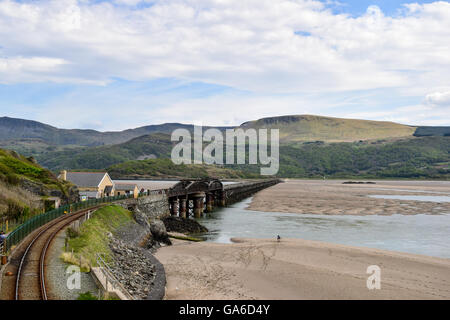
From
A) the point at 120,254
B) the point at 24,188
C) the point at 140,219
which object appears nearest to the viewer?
the point at 120,254

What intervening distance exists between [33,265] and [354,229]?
1733 inches

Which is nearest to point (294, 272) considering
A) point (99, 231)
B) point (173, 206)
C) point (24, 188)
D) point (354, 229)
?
point (99, 231)

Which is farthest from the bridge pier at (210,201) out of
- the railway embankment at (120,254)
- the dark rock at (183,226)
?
the railway embankment at (120,254)

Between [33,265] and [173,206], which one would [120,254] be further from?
[173,206]

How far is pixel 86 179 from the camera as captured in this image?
6581 cm

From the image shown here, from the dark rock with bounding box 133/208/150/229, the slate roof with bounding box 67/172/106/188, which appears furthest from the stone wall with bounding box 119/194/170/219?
the slate roof with bounding box 67/172/106/188

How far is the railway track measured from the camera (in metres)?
17.0

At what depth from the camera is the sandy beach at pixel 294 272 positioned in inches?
1009

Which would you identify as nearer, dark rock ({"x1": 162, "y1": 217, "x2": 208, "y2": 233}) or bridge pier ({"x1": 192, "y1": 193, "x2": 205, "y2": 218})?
dark rock ({"x1": 162, "y1": 217, "x2": 208, "y2": 233})

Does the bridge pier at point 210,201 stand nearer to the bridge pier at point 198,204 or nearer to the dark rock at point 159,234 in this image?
the bridge pier at point 198,204

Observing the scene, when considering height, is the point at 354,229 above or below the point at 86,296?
below

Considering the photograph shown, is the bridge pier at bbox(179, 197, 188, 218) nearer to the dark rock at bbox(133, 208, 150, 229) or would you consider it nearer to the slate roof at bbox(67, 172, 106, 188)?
the slate roof at bbox(67, 172, 106, 188)

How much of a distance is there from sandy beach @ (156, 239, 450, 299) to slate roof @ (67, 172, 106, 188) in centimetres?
2919

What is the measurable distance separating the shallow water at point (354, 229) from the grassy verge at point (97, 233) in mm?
12846
